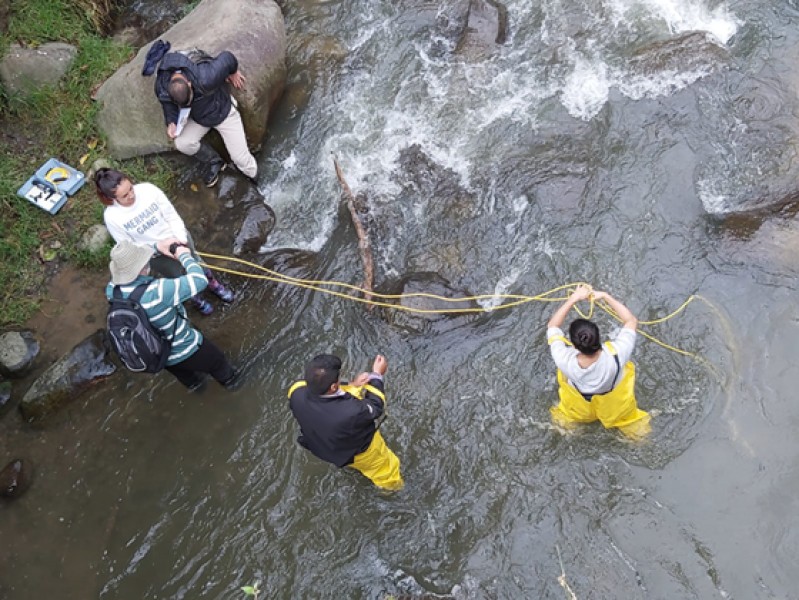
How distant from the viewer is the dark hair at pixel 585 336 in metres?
4.50

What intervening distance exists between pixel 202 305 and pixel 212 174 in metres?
1.73

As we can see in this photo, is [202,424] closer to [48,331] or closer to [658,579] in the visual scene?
[48,331]

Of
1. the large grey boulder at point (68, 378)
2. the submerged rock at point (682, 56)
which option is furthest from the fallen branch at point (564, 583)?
the submerged rock at point (682, 56)

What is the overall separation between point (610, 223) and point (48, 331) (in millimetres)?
6011

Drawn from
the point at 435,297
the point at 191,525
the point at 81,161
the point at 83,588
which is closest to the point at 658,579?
the point at 435,297

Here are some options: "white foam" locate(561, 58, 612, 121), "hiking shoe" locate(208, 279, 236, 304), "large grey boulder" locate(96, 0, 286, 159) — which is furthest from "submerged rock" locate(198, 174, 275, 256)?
"white foam" locate(561, 58, 612, 121)

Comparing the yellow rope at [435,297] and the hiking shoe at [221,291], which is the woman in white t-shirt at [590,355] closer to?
the yellow rope at [435,297]

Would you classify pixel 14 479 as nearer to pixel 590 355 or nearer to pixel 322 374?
pixel 322 374

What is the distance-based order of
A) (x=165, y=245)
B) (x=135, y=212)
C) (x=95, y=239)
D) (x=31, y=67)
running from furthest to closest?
(x=31, y=67), (x=95, y=239), (x=165, y=245), (x=135, y=212)

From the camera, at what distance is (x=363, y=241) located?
697cm

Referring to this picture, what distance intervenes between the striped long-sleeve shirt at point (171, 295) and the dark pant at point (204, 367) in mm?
280

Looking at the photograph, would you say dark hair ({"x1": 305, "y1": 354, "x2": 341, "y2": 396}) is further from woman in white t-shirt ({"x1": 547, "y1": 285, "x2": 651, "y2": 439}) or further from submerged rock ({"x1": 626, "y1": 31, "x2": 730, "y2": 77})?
submerged rock ({"x1": 626, "y1": 31, "x2": 730, "y2": 77})

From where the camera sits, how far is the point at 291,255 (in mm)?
7363

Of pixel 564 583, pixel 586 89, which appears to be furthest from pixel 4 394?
pixel 586 89
